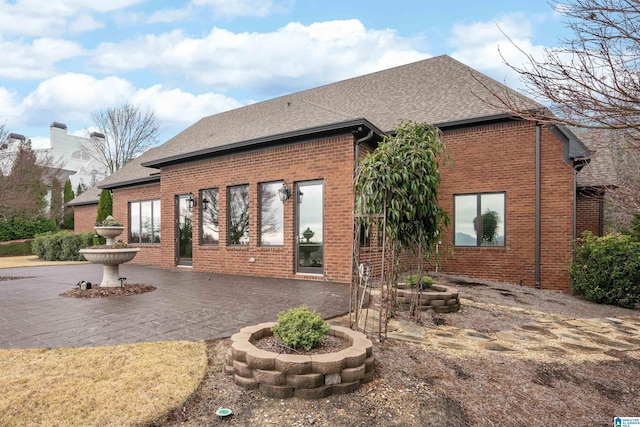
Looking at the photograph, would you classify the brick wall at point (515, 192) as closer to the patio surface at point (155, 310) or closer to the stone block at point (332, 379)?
the patio surface at point (155, 310)

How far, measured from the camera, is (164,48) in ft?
41.7

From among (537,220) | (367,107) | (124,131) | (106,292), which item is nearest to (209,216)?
(106,292)

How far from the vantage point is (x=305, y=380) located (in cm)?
257

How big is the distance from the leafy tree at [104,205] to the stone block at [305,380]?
17329 mm

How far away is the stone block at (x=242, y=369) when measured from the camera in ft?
8.96

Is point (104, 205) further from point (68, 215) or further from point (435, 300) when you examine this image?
point (435, 300)

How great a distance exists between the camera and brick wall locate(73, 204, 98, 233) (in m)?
19.3

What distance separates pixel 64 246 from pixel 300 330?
1756 cm

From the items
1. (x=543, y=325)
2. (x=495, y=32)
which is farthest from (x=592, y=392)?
(x=495, y=32)

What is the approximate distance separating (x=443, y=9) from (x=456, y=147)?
153 inches

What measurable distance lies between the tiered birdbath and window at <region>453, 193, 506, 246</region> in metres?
8.30

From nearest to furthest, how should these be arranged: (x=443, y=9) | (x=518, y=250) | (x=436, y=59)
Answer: (x=443, y=9)
(x=518, y=250)
(x=436, y=59)

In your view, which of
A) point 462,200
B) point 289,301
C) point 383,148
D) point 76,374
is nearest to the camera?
point 76,374

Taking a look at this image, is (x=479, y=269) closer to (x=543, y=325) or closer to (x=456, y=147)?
(x=456, y=147)
